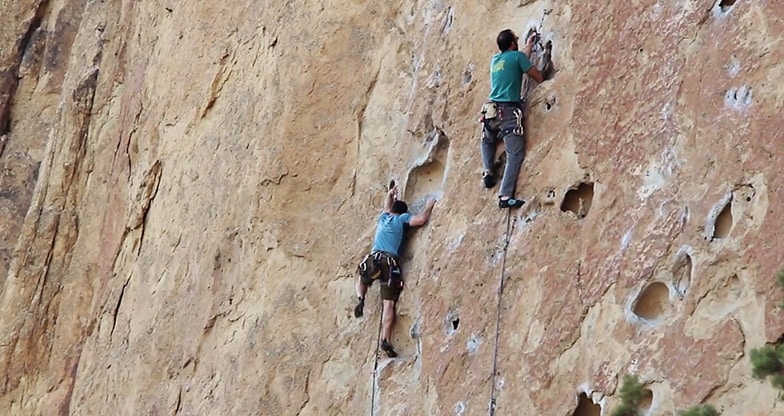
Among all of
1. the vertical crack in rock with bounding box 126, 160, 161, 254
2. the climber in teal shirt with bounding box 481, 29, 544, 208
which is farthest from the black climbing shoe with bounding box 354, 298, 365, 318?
the vertical crack in rock with bounding box 126, 160, 161, 254

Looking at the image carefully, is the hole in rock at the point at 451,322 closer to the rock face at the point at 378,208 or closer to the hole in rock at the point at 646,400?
the rock face at the point at 378,208

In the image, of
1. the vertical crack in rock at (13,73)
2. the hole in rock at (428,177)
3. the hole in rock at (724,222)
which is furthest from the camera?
the vertical crack in rock at (13,73)

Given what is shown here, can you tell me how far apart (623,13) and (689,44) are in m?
0.78

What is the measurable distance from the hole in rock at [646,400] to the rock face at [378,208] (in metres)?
0.08

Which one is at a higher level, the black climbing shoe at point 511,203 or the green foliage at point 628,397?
the black climbing shoe at point 511,203

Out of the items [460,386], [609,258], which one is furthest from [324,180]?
[609,258]

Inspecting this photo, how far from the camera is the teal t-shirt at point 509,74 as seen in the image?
9.54 metres

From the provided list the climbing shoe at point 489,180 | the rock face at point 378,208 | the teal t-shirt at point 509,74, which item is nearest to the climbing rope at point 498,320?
the rock face at point 378,208

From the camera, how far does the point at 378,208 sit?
443 inches

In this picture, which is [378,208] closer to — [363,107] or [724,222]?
[363,107]

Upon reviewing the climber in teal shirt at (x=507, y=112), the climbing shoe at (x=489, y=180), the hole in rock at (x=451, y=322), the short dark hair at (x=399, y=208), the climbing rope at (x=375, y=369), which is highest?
the climber in teal shirt at (x=507, y=112)

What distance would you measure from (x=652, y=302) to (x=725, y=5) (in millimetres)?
1997

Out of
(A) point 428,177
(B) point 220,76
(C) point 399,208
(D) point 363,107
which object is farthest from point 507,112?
(B) point 220,76

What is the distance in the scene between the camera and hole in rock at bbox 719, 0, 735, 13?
26.4 feet
